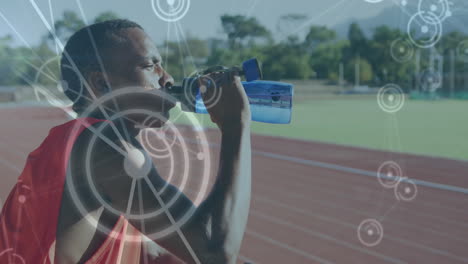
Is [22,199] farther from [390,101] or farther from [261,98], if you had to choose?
[390,101]

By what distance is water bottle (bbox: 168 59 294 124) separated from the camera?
1.07 m

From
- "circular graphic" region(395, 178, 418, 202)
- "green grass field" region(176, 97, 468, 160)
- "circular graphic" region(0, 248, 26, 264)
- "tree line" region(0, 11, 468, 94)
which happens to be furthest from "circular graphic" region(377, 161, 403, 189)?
"circular graphic" region(0, 248, 26, 264)

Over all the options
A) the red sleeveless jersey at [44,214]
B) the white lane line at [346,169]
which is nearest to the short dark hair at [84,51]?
the red sleeveless jersey at [44,214]

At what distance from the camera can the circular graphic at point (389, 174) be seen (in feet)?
23.7

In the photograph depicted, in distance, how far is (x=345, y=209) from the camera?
19.1ft

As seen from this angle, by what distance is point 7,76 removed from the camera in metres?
2.05

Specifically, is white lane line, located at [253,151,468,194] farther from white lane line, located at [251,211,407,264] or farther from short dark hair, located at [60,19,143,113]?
short dark hair, located at [60,19,143,113]

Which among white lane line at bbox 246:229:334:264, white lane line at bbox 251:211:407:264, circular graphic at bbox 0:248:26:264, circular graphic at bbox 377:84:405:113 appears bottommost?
circular graphic at bbox 377:84:405:113

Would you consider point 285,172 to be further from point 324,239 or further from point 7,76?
point 7,76

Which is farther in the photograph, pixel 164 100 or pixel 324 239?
pixel 324 239

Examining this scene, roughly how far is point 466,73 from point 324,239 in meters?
36.0

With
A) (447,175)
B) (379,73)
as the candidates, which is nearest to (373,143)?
(447,175)

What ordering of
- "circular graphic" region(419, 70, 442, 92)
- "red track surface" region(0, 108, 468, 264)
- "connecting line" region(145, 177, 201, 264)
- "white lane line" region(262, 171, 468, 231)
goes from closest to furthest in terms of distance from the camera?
1. "connecting line" region(145, 177, 201, 264)
2. "red track surface" region(0, 108, 468, 264)
3. "white lane line" region(262, 171, 468, 231)
4. "circular graphic" region(419, 70, 442, 92)

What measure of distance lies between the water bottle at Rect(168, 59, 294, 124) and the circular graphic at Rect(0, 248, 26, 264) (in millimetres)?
494
